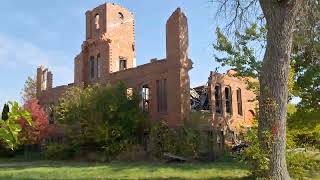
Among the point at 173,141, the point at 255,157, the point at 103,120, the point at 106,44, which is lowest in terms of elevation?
the point at 255,157

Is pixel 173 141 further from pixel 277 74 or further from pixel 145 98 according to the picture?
pixel 277 74

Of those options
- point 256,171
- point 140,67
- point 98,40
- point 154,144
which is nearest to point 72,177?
point 256,171

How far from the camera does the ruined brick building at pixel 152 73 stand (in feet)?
109

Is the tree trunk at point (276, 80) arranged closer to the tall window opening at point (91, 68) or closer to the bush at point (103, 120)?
the bush at point (103, 120)

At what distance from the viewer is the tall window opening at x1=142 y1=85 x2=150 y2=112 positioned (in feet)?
118

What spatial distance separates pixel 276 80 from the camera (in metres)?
13.4

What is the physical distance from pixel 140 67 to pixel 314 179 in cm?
2223

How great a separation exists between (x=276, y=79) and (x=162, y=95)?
21.9 metres

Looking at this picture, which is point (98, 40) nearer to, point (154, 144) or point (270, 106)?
point (154, 144)

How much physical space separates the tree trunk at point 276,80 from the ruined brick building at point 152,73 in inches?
758

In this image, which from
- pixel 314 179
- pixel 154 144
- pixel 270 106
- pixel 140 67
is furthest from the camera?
pixel 140 67

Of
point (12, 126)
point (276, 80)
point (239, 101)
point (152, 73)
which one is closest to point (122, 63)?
point (152, 73)

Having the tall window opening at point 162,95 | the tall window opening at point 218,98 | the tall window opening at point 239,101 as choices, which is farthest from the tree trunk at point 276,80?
the tall window opening at point 239,101

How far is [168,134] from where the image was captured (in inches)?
1257
